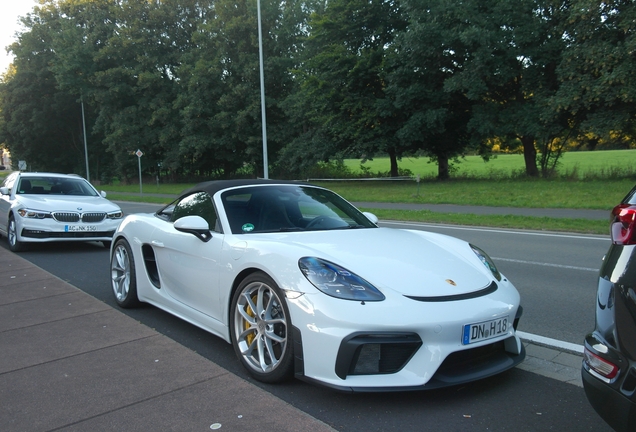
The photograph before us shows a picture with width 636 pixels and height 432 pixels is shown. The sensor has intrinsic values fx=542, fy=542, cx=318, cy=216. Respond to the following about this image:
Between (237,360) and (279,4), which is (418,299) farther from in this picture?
(279,4)

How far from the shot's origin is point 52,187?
1089cm

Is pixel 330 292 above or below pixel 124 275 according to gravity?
above

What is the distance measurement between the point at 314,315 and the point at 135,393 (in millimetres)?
1343

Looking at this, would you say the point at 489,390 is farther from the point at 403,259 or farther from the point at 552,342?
the point at 552,342

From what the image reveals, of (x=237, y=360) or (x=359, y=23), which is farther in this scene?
(x=359, y=23)

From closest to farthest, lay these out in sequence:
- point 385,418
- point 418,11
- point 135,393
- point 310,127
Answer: point 385,418 < point 135,393 < point 418,11 < point 310,127

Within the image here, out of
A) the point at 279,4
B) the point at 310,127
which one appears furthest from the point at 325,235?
the point at 279,4

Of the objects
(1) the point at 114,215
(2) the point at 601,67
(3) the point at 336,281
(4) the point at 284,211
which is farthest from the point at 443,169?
(3) the point at 336,281

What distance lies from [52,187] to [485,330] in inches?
392

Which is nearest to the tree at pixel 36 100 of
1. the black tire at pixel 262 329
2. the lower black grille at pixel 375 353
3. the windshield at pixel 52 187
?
the windshield at pixel 52 187

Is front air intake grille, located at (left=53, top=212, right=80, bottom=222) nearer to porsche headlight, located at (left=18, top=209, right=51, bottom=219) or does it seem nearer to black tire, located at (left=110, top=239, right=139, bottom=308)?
porsche headlight, located at (left=18, top=209, right=51, bottom=219)

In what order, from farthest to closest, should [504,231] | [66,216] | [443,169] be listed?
[443,169]
[504,231]
[66,216]

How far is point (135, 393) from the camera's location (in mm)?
3576

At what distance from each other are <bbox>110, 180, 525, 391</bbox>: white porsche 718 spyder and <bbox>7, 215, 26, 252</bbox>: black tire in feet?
20.0
